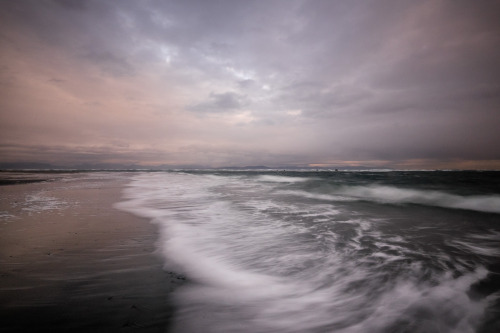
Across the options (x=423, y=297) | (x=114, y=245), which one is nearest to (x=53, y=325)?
(x=114, y=245)

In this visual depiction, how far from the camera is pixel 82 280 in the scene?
9.77 ft

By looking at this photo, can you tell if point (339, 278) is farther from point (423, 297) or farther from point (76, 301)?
point (76, 301)

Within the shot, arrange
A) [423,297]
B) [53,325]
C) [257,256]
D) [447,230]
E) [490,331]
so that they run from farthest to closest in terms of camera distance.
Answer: [447,230]
[257,256]
[423,297]
[490,331]
[53,325]

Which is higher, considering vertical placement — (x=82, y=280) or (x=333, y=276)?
(x=82, y=280)

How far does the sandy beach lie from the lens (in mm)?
2162

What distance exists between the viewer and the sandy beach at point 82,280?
85.1 inches

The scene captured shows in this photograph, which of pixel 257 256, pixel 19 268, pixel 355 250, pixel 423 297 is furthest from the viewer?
pixel 355 250

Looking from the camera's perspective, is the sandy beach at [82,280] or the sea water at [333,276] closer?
the sandy beach at [82,280]

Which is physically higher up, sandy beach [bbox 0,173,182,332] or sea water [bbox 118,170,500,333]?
sandy beach [bbox 0,173,182,332]

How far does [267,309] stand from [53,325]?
2.07 metres

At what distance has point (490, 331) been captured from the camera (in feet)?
7.53

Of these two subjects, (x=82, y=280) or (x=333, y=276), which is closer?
(x=82, y=280)

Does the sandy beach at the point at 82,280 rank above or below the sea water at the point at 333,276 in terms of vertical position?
above

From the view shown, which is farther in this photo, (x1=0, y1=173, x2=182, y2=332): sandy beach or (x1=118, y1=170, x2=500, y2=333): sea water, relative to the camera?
(x1=118, y1=170, x2=500, y2=333): sea water
